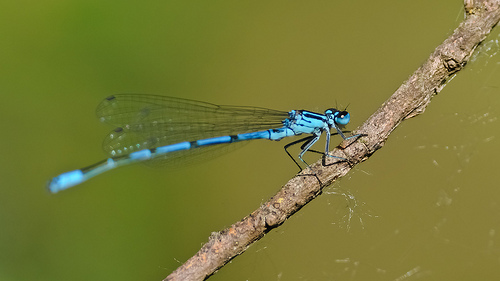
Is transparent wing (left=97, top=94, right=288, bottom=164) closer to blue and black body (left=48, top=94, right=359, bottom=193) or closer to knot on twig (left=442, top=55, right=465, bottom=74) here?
blue and black body (left=48, top=94, right=359, bottom=193)

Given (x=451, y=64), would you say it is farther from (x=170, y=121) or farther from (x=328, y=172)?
(x=170, y=121)

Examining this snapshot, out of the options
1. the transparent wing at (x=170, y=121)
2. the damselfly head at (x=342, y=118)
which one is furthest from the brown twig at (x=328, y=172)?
the transparent wing at (x=170, y=121)

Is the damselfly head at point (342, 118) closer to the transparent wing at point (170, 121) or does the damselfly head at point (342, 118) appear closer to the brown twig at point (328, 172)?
the transparent wing at point (170, 121)

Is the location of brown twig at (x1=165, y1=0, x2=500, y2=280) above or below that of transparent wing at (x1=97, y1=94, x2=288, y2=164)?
below

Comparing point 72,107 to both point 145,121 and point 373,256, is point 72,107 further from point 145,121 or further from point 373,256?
point 373,256

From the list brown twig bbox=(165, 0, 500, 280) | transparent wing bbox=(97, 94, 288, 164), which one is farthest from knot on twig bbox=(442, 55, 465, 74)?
transparent wing bbox=(97, 94, 288, 164)
